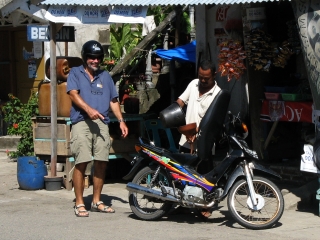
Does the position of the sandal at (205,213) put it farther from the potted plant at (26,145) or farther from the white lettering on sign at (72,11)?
the white lettering on sign at (72,11)

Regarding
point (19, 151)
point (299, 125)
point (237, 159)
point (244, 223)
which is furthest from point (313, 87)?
point (19, 151)

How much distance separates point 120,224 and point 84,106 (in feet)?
4.50

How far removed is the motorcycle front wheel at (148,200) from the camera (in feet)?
24.4

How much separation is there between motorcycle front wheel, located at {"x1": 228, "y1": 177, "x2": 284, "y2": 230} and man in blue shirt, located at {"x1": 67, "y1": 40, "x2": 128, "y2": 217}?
153cm

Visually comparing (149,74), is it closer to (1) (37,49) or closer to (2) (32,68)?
(1) (37,49)

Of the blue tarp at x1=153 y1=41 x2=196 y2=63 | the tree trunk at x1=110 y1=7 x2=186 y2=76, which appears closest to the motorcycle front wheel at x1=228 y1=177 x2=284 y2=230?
the blue tarp at x1=153 y1=41 x2=196 y2=63

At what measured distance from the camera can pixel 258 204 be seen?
6980 millimetres

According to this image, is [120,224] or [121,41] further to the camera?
[121,41]


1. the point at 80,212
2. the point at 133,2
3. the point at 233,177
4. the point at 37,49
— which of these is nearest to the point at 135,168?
the point at 80,212

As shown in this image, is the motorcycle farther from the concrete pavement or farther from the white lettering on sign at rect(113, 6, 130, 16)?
the white lettering on sign at rect(113, 6, 130, 16)

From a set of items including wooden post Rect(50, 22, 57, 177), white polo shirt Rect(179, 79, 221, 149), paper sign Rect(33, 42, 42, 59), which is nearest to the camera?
white polo shirt Rect(179, 79, 221, 149)

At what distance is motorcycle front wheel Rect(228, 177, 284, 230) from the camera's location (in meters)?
Answer: 6.98

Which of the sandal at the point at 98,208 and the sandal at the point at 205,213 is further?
the sandal at the point at 98,208

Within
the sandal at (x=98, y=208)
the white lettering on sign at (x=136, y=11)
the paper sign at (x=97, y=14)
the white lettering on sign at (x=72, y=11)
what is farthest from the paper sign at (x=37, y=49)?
the sandal at (x=98, y=208)
